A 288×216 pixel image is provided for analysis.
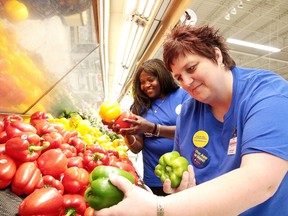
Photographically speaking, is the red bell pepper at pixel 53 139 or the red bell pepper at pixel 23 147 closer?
the red bell pepper at pixel 23 147

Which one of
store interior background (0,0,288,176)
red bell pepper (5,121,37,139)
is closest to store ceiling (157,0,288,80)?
store interior background (0,0,288,176)

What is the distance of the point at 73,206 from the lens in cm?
140

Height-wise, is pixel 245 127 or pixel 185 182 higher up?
pixel 245 127

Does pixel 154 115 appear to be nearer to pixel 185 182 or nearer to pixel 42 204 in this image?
pixel 185 182

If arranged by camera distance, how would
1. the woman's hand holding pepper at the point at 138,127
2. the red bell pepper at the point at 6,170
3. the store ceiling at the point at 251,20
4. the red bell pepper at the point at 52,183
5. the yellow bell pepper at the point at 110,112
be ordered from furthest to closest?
1. the store ceiling at the point at 251,20
2. the yellow bell pepper at the point at 110,112
3. the woman's hand holding pepper at the point at 138,127
4. the red bell pepper at the point at 52,183
5. the red bell pepper at the point at 6,170

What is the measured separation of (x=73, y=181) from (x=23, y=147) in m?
0.33

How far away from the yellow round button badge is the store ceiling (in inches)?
251

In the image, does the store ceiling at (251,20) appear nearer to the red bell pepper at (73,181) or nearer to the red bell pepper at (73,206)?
the red bell pepper at (73,181)

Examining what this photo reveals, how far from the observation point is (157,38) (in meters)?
3.88

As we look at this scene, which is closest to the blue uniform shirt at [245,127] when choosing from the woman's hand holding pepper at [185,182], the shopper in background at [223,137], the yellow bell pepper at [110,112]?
the shopper in background at [223,137]

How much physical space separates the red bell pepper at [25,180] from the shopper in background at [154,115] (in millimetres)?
1227

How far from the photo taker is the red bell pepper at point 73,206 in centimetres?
138

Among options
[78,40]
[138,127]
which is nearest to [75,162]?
[138,127]

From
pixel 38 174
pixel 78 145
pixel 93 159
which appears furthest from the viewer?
pixel 78 145
